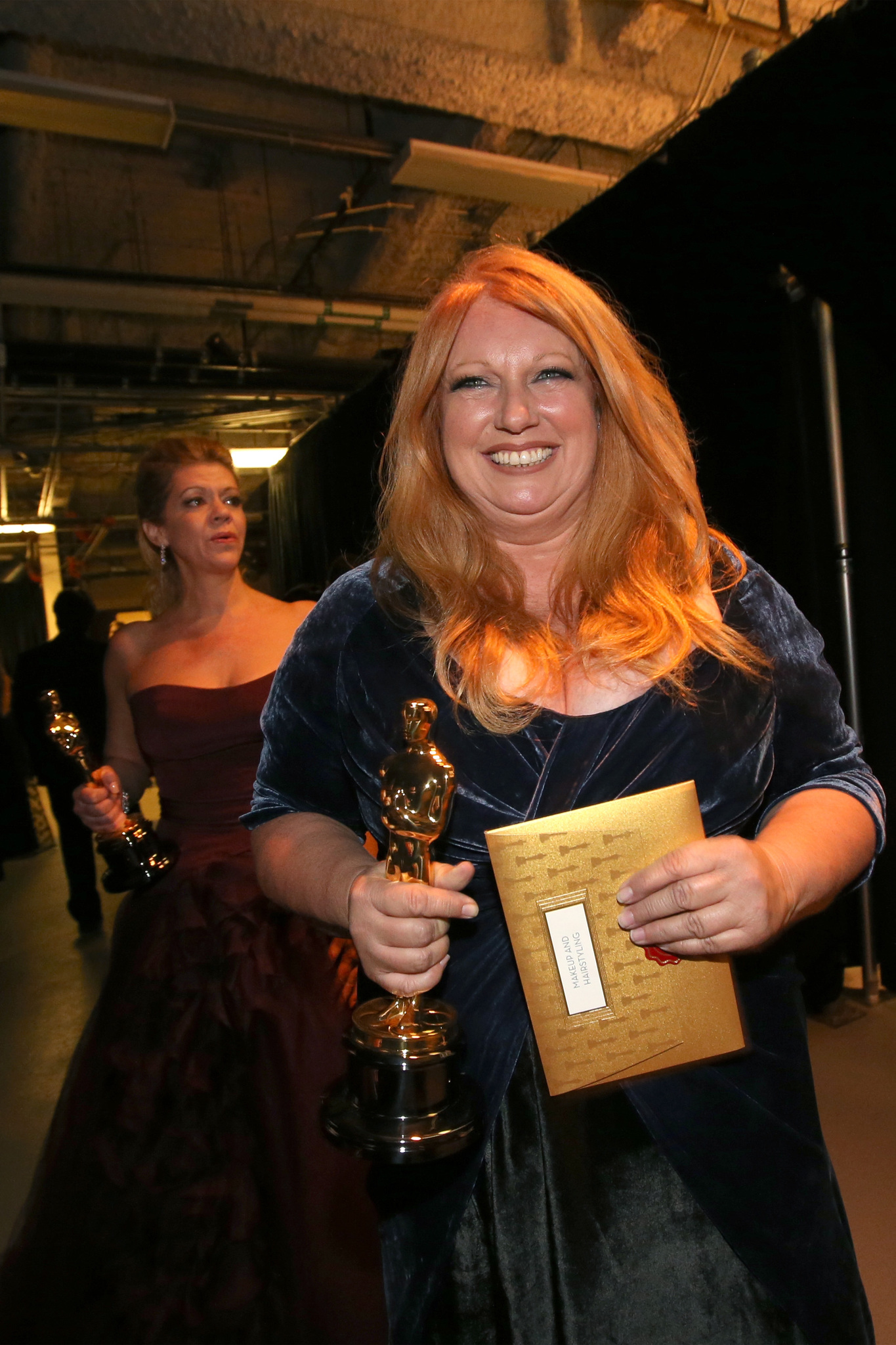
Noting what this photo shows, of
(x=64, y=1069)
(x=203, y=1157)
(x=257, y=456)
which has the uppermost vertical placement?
(x=257, y=456)

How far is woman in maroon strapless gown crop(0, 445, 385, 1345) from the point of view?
6.38ft

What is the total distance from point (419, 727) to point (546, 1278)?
26.1 inches

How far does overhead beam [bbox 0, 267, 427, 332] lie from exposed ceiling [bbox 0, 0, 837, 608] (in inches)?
0.7

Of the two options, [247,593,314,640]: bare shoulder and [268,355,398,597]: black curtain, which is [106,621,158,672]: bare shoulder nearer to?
[247,593,314,640]: bare shoulder

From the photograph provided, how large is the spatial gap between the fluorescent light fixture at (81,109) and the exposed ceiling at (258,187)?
0.07 meters

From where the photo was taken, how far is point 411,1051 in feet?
3.10

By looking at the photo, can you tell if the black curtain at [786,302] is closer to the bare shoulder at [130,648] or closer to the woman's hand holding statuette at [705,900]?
the bare shoulder at [130,648]

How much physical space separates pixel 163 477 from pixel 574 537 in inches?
77.2

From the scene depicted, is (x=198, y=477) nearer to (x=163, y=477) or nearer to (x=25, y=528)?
(x=163, y=477)

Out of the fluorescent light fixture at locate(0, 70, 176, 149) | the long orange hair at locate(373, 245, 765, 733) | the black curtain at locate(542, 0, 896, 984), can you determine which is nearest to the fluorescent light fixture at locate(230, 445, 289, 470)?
the fluorescent light fixture at locate(0, 70, 176, 149)

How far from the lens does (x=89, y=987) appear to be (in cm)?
502

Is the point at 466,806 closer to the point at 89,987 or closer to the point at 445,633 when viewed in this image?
the point at 445,633

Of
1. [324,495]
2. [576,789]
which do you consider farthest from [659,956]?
[324,495]

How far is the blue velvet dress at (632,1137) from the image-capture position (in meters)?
1.10
